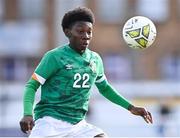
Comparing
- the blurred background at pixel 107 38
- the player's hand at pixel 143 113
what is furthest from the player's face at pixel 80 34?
the blurred background at pixel 107 38

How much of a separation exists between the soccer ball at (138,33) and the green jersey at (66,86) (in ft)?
2.28

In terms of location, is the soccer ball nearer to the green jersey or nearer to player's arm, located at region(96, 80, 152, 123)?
player's arm, located at region(96, 80, 152, 123)

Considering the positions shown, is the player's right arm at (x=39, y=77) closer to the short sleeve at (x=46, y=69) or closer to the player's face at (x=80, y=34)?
the short sleeve at (x=46, y=69)

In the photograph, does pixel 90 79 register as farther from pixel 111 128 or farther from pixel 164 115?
pixel 164 115

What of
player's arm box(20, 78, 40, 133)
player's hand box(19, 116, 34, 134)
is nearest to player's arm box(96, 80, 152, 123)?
player's arm box(20, 78, 40, 133)

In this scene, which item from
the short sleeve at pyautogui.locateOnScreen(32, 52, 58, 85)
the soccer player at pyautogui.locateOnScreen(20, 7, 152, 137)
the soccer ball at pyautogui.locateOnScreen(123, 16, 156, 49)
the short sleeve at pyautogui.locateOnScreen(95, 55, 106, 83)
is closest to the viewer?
the short sleeve at pyautogui.locateOnScreen(32, 52, 58, 85)

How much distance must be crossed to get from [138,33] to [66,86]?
3.35 ft

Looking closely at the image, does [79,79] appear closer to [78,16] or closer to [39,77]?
[39,77]

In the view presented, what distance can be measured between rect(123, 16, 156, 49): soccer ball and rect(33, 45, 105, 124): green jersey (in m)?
0.70

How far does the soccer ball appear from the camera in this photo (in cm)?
782

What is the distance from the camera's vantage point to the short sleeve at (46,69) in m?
7.09

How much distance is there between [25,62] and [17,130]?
2542 centimetres

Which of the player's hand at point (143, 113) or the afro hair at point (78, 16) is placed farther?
the player's hand at point (143, 113)

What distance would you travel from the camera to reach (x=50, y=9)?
44.9 metres
